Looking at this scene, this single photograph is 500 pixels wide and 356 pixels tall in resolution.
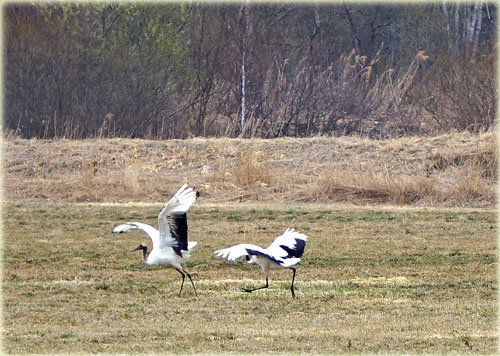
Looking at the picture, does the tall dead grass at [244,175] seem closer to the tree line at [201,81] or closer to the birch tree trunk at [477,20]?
the tree line at [201,81]

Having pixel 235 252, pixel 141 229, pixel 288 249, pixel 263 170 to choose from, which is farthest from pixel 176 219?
pixel 263 170

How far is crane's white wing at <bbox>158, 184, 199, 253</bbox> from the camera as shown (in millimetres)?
10148

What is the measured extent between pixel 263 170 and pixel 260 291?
957 centimetres

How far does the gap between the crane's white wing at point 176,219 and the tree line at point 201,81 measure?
43.8ft

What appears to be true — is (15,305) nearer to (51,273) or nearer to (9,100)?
(51,273)

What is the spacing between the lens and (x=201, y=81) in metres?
27.5

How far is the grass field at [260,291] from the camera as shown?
27.2 ft

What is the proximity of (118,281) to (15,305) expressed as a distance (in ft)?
5.36

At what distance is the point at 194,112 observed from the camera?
88.9 ft

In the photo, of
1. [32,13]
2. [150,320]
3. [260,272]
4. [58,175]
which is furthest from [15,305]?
[32,13]

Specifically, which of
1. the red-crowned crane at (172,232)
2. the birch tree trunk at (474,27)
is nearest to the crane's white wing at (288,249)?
the red-crowned crane at (172,232)

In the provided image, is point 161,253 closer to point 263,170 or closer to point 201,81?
point 263,170

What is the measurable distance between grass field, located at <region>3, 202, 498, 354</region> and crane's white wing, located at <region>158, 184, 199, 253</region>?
508mm

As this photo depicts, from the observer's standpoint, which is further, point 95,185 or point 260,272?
point 95,185
